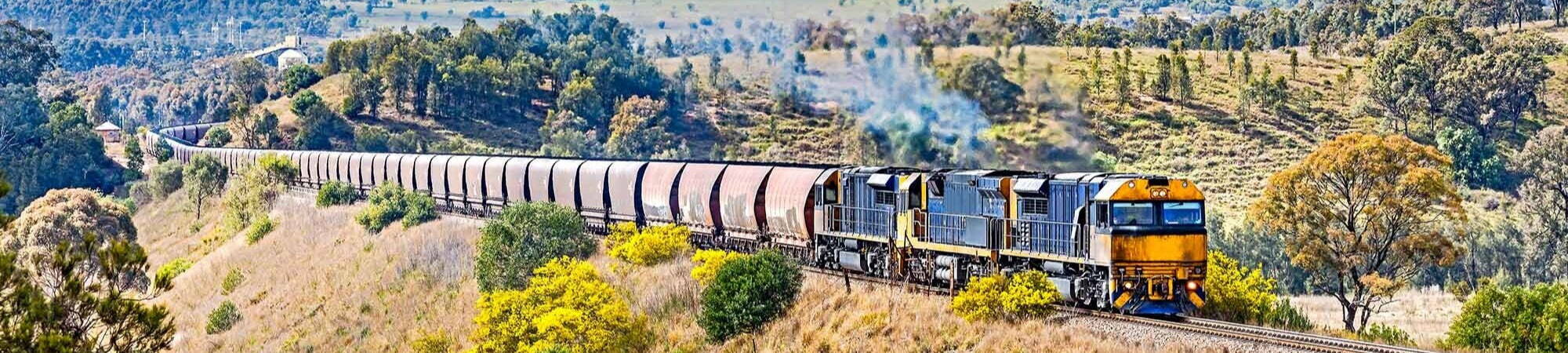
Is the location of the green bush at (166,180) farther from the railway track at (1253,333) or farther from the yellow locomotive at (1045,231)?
the railway track at (1253,333)

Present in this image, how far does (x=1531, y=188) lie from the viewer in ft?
190

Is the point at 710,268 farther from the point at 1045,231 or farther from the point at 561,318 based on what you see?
the point at 1045,231

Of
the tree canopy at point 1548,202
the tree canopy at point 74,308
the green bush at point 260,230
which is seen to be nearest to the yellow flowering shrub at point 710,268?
the tree canopy at point 74,308

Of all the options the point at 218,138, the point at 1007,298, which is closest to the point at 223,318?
the point at 1007,298

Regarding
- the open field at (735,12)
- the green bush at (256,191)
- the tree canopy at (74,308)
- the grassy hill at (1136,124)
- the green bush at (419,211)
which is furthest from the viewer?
the open field at (735,12)

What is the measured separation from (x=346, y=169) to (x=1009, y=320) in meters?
46.5

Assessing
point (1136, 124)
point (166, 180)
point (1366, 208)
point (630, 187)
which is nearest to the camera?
point (1366, 208)

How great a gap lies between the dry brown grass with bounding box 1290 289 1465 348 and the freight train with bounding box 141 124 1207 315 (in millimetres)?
14896

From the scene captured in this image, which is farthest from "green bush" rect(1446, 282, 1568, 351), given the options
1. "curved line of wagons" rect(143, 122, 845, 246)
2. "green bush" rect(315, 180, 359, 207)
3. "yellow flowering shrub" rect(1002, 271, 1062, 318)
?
"green bush" rect(315, 180, 359, 207)

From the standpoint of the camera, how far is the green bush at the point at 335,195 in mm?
62000

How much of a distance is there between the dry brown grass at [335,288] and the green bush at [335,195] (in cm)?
194

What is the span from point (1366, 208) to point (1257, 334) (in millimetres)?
14716

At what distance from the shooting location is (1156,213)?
1002 inches

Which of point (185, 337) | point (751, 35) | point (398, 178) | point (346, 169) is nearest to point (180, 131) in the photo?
point (751, 35)
